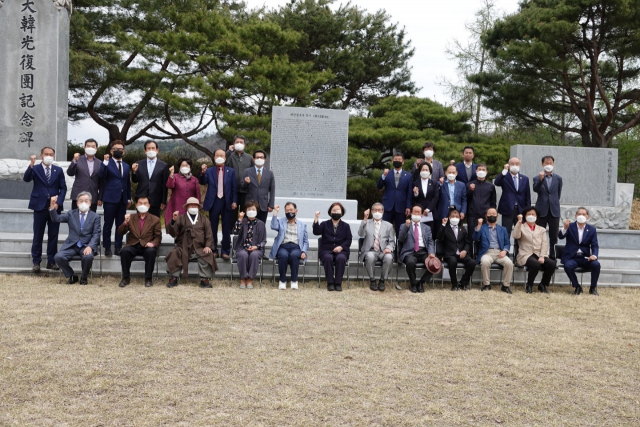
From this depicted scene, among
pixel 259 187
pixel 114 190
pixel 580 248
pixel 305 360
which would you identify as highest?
pixel 259 187

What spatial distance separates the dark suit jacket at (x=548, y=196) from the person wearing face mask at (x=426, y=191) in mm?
1486

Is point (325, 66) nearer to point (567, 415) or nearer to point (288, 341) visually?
point (288, 341)

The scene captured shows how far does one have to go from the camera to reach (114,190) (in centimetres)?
739

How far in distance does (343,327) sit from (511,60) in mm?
13568

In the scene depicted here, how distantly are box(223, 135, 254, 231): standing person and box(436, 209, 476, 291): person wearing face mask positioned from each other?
9.00 feet

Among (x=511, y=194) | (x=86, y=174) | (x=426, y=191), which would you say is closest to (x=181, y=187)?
(x=86, y=174)

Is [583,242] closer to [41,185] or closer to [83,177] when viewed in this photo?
[83,177]

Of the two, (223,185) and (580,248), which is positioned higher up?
(223,185)

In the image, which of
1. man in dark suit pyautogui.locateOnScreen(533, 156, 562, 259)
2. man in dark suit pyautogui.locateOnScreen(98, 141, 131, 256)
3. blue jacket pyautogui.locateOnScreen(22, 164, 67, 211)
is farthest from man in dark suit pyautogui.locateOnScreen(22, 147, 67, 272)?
man in dark suit pyautogui.locateOnScreen(533, 156, 562, 259)

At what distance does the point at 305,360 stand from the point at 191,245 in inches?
128

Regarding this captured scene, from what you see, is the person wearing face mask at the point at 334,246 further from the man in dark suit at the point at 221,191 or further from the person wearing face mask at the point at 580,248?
the person wearing face mask at the point at 580,248

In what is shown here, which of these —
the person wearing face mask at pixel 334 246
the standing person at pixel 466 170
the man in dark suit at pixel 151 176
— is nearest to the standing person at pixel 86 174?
the man in dark suit at pixel 151 176

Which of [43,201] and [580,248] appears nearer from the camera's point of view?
[43,201]

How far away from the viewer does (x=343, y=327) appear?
5.23 m
